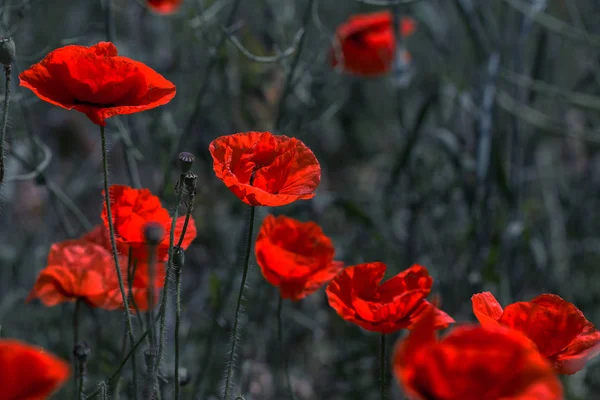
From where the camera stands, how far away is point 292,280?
1.33 meters

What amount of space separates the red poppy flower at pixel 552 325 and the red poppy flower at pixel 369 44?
6.21ft

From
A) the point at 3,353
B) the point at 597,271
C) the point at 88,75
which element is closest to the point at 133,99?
the point at 88,75

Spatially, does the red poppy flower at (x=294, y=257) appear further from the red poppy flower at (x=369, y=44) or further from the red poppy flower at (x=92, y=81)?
the red poppy flower at (x=369, y=44)

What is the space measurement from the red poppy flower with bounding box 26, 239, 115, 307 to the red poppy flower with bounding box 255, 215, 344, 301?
1.01 feet

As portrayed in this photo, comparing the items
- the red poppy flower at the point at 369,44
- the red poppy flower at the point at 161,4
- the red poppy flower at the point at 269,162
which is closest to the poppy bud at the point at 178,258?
the red poppy flower at the point at 269,162

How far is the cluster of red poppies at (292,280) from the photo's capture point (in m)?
0.77

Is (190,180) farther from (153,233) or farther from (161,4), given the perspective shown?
(161,4)

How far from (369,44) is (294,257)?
6.22ft

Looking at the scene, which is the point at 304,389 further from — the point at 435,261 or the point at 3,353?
the point at 3,353

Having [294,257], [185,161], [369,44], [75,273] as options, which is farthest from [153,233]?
[369,44]

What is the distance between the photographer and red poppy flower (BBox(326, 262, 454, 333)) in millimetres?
1124

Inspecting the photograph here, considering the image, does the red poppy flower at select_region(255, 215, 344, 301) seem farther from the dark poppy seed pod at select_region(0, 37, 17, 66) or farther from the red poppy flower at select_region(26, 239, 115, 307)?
the dark poppy seed pod at select_region(0, 37, 17, 66)

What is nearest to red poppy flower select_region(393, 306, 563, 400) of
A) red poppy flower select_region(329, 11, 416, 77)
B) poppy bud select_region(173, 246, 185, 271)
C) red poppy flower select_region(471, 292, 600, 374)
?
red poppy flower select_region(471, 292, 600, 374)

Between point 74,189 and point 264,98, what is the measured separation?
2.96ft
